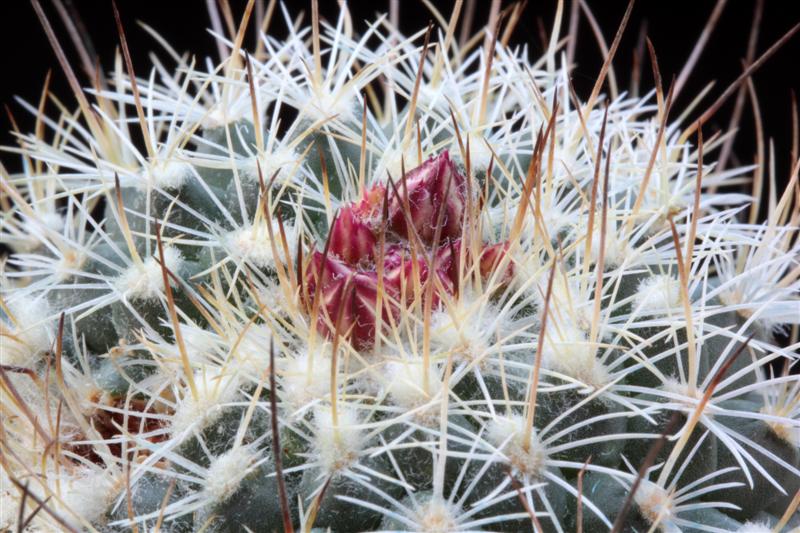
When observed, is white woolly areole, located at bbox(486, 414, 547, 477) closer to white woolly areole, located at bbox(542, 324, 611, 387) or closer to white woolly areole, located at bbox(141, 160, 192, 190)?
white woolly areole, located at bbox(542, 324, 611, 387)

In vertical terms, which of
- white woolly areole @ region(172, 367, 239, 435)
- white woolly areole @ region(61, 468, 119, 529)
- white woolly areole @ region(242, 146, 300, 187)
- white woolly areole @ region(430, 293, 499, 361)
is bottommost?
white woolly areole @ region(61, 468, 119, 529)

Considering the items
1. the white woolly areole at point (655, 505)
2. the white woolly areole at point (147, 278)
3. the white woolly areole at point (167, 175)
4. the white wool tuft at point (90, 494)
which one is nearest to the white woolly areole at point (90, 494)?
the white wool tuft at point (90, 494)

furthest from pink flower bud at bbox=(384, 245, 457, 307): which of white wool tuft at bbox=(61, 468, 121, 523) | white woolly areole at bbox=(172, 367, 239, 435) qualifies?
white wool tuft at bbox=(61, 468, 121, 523)

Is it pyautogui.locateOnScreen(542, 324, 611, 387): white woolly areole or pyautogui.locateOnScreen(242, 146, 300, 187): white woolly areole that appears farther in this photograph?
pyautogui.locateOnScreen(242, 146, 300, 187): white woolly areole

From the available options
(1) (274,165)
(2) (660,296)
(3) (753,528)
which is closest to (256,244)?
(1) (274,165)

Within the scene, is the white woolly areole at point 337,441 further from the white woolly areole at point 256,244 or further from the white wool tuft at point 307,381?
the white woolly areole at point 256,244

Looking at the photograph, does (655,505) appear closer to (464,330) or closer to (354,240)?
(464,330)

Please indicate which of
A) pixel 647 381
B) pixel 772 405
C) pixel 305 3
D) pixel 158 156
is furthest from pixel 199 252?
pixel 305 3

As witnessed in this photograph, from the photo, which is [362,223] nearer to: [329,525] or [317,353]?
[317,353]
